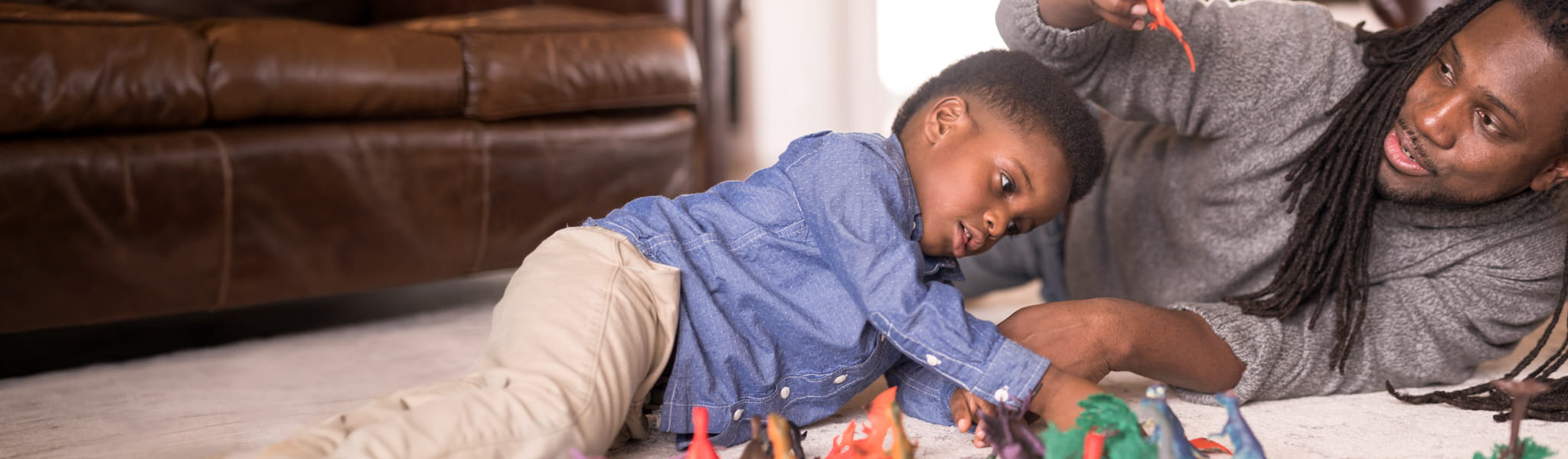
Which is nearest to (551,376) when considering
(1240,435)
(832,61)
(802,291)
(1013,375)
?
(802,291)

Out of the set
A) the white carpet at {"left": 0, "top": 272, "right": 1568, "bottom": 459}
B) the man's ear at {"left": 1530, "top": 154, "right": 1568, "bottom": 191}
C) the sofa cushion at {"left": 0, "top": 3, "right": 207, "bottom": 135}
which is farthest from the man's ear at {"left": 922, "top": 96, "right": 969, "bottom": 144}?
the sofa cushion at {"left": 0, "top": 3, "right": 207, "bottom": 135}

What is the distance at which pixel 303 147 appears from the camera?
4.69 ft

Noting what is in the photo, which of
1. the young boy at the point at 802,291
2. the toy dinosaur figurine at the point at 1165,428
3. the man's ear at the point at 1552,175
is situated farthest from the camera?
the man's ear at the point at 1552,175

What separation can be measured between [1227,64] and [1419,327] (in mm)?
337

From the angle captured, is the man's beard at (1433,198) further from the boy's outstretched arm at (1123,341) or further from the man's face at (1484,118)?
the boy's outstretched arm at (1123,341)

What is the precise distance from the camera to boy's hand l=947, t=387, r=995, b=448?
3.15 ft

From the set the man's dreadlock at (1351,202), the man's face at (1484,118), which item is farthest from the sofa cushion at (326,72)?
the man's face at (1484,118)

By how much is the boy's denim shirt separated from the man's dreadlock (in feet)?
1.35

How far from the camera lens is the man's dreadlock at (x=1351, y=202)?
1.13 m

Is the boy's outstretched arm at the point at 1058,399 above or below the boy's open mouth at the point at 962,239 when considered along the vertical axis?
below

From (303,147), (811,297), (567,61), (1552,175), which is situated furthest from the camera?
(567,61)

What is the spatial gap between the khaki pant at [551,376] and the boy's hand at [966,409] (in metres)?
0.27

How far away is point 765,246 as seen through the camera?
100 centimetres

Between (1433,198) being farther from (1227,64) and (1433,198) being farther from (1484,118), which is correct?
(1227,64)
